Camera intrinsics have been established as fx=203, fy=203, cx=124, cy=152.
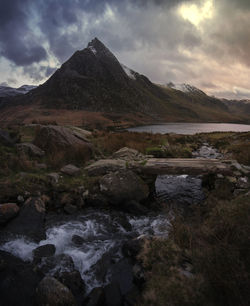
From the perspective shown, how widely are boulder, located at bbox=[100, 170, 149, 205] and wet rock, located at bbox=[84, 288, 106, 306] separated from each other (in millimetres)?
4126

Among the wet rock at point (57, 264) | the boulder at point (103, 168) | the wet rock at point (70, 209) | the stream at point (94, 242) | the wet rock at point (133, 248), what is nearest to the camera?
the wet rock at point (57, 264)

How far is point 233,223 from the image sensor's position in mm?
3727

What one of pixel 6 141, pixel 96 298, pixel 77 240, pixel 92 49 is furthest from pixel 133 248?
pixel 92 49

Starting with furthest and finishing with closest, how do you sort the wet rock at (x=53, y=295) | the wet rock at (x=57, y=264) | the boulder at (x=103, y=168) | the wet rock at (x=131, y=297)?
the boulder at (x=103, y=168) → the wet rock at (x=57, y=264) → the wet rock at (x=131, y=297) → the wet rock at (x=53, y=295)

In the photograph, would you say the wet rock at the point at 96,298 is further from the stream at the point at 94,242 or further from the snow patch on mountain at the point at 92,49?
the snow patch on mountain at the point at 92,49

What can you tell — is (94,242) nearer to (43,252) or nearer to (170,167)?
(43,252)

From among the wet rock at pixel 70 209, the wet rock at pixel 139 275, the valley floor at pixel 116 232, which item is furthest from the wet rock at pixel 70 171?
the wet rock at pixel 139 275

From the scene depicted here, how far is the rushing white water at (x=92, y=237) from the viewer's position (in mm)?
5309

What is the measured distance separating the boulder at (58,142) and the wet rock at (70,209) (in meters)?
4.22

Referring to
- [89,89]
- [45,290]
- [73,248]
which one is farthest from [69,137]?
[89,89]

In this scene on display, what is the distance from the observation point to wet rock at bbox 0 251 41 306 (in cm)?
411

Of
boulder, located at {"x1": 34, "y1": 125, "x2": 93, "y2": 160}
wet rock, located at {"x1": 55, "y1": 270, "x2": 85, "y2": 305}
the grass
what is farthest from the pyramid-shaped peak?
the grass

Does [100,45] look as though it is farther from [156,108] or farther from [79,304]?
[79,304]

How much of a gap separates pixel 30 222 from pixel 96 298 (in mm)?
3363
